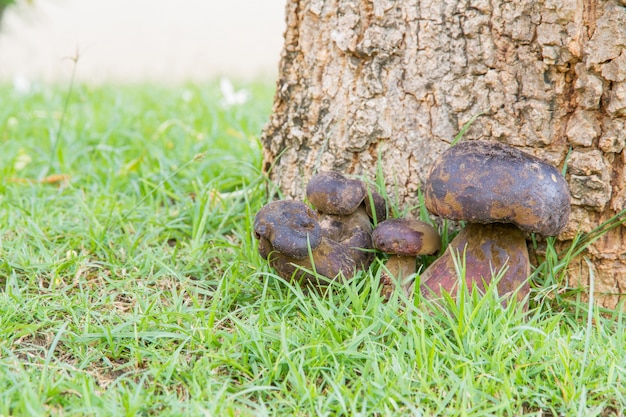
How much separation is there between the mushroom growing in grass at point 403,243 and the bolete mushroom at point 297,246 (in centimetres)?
16

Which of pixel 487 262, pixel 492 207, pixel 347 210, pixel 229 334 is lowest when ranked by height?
pixel 229 334

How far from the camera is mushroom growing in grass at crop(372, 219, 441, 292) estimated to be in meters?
2.70

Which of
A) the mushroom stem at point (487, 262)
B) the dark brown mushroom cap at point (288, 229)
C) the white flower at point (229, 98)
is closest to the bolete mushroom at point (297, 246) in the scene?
the dark brown mushroom cap at point (288, 229)

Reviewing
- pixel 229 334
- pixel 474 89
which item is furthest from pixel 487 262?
pixel 229 334

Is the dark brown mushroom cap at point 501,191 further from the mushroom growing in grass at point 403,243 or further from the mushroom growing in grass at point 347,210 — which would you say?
the mushroom growing in grass at point 347,210

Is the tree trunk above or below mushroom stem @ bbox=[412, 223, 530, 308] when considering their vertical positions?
→ above

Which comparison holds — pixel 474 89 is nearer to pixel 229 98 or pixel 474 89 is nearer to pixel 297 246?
pixel 297 246

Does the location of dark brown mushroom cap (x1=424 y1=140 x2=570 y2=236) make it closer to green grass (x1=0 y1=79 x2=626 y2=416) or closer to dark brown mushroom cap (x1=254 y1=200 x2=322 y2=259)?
green grass (x1=0 y1=79 x2=626 y2=416)

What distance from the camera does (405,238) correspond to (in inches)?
106

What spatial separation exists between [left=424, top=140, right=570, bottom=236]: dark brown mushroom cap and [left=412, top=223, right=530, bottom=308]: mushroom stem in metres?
0.20

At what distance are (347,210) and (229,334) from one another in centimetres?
77

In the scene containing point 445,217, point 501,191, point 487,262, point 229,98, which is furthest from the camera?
point 229,98

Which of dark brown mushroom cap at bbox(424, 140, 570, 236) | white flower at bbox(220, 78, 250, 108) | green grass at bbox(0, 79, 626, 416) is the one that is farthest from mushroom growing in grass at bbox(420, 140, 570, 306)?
white flower at bbox(220, 78, 250, 108)

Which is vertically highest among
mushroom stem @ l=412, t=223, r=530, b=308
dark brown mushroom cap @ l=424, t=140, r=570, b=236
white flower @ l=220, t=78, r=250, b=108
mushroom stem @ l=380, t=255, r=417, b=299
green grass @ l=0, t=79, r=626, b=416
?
dark brown mushroom cap @ l=424, t=140, r=570, b=236
